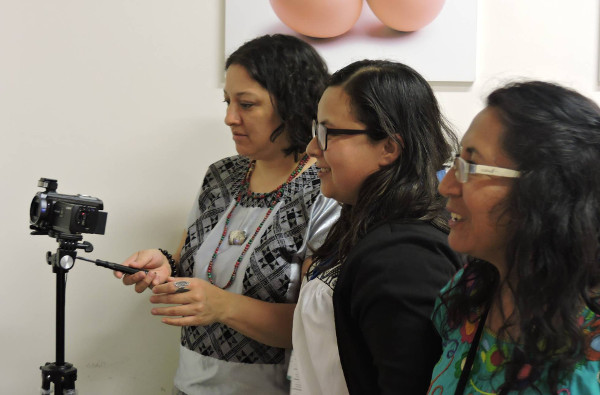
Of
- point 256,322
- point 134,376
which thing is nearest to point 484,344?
point 256,322

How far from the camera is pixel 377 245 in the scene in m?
1.07

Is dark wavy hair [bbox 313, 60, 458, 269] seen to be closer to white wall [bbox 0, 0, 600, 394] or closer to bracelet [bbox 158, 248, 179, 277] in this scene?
bracelet [bbox 158, 248, 179, 277]

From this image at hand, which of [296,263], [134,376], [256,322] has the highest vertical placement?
[296,263]

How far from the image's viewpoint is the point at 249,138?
1.60m

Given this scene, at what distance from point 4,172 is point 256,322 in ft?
3.32

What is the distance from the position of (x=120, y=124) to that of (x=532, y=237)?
1437mm

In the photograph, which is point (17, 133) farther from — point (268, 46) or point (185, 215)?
point (268, 46)

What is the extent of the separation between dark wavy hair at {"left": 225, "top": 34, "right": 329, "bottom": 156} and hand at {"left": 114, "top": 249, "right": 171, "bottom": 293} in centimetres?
41

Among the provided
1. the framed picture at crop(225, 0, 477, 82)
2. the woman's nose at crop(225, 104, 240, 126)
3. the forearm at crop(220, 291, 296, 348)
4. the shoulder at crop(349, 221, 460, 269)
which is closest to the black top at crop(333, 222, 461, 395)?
the shoulder at crop(349, 221, 460, 269)

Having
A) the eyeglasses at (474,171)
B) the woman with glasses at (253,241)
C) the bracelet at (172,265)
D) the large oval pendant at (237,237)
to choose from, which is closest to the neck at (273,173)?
the woman with glasses at (253,241)

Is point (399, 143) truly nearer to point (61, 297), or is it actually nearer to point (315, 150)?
point (315, 150)

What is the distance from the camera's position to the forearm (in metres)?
1.45

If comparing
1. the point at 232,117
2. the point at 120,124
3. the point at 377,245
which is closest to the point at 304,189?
the point at 232,117

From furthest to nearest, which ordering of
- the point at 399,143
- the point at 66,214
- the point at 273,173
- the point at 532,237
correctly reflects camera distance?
the point at 273,173 < the point at 66,214 < the point at 399,143 < the point at 532,237
